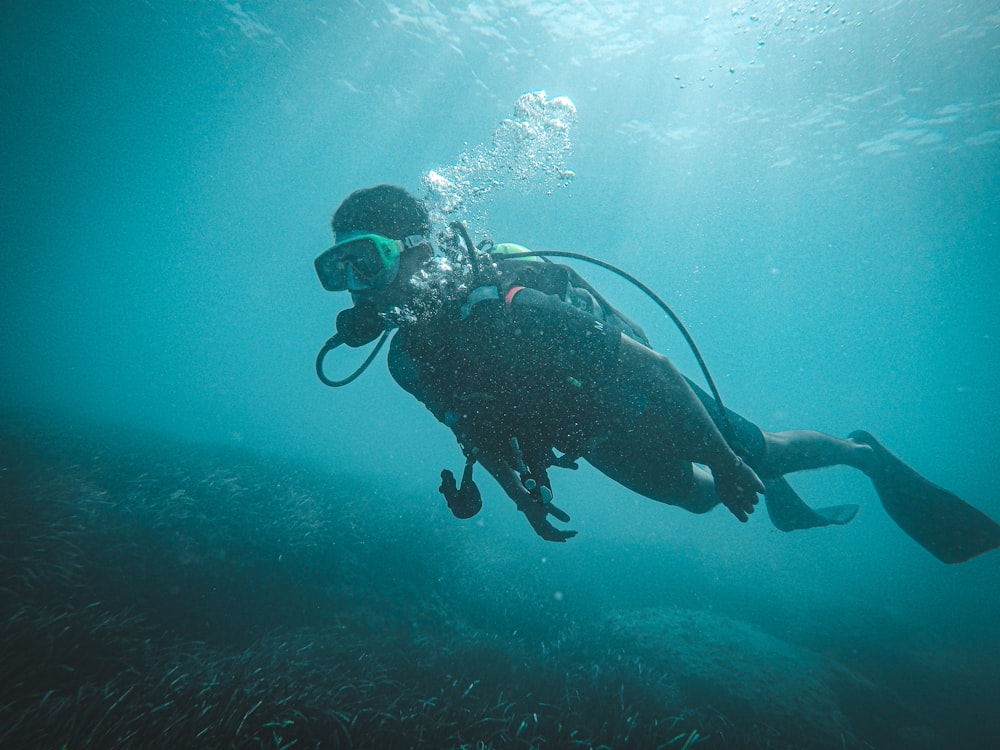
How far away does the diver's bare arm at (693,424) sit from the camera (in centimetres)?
219

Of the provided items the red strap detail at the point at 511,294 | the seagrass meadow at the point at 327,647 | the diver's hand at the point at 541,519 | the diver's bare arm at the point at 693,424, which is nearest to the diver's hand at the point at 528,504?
the diver's hand at the point at 541,519

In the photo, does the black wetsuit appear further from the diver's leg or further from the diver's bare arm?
the diver's leg

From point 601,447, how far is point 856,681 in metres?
9.66

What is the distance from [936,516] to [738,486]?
3029 millimetres

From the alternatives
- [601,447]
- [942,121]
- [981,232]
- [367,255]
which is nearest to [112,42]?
[367,255]

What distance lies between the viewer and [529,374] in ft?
8.14

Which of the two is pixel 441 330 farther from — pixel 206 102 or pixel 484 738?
pixel 206 102

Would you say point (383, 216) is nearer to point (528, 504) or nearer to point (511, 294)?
point (511, 294)

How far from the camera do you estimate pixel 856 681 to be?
7.73 meters

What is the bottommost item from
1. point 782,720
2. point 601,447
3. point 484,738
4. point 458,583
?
point 458,583

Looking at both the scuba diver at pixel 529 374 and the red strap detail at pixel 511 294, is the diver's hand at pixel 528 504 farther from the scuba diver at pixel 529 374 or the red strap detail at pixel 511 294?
the red strap detail at pixel 511 294

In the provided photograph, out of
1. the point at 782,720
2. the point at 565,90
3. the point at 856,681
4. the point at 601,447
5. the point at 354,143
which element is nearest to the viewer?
the point at 601,447

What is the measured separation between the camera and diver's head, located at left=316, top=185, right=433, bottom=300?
2.72 m

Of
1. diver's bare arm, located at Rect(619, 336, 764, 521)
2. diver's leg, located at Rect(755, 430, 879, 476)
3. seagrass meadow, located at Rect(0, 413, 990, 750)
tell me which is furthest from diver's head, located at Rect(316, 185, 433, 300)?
seagrass meadow, located at Rect(0, 413, 990, 750)
